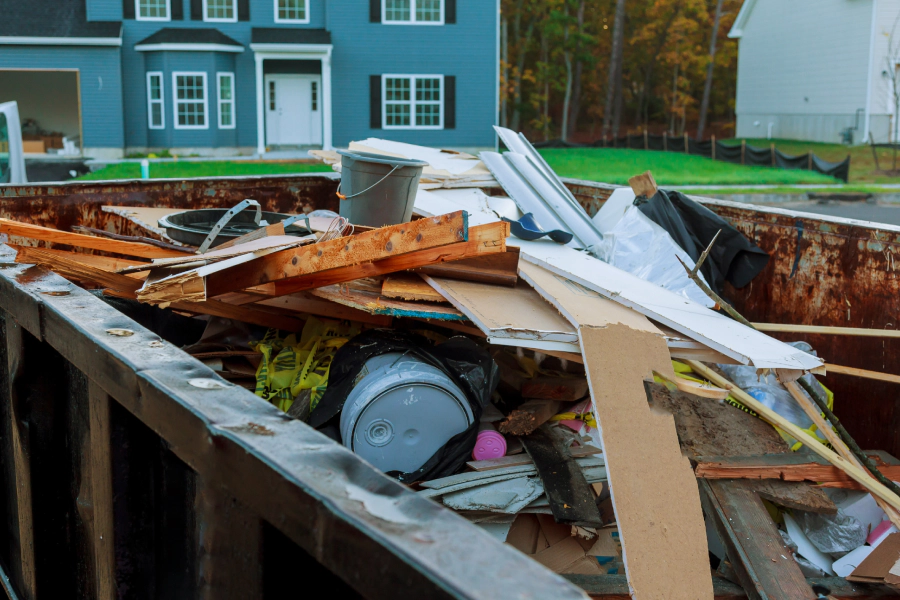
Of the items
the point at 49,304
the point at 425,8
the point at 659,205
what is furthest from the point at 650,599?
the point at 425,8

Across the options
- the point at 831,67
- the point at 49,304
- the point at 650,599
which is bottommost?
the point at 650,599

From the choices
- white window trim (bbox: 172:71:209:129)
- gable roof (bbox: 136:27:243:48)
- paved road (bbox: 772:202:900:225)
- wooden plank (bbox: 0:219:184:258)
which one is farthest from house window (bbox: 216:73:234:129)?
wooden plank (bbox: 0:219:184:258)

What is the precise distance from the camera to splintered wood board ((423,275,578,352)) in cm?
305

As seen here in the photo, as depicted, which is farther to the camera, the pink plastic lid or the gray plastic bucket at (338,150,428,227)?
the gray plastic bucket at (338,150,428,227)

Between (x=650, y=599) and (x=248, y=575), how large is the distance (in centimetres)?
161

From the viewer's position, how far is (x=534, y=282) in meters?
3.56

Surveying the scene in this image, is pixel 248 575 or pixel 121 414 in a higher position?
pixel 121 414

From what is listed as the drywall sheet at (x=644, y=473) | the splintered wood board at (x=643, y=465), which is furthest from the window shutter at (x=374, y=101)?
the drywall sheet at (x=644, y=473)

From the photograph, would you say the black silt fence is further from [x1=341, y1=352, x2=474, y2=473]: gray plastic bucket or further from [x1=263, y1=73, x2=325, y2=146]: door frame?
[x1=341, y1=352, x2=474, y2=473]: gray plastic bucket

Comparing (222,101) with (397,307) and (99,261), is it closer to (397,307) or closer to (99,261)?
(99,261)

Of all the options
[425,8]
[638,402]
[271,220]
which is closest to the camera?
[638,402]

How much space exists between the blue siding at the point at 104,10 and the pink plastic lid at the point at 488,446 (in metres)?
25.3

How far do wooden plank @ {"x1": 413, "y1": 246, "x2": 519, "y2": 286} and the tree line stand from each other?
3699 centimetres

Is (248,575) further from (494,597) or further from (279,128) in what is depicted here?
(279,128)
